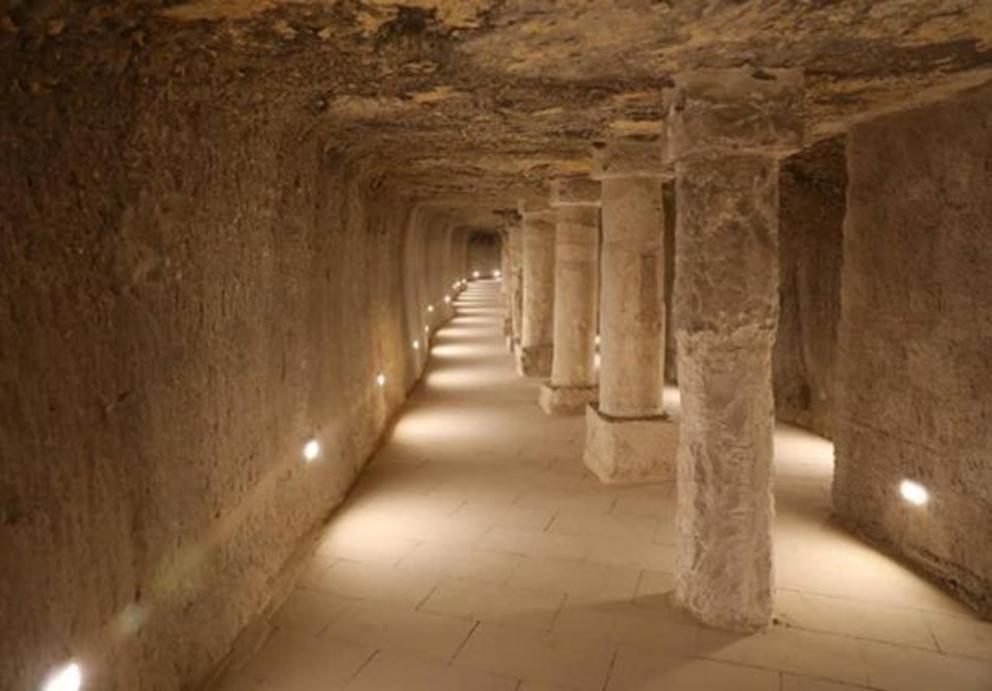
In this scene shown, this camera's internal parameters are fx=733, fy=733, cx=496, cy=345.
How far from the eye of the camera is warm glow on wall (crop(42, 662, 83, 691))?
8.99ft

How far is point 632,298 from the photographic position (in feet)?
24.3

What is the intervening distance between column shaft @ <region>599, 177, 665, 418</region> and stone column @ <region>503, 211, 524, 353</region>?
7.24 m

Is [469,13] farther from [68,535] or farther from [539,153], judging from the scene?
[539,153]

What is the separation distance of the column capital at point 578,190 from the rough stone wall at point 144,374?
4.12 meters

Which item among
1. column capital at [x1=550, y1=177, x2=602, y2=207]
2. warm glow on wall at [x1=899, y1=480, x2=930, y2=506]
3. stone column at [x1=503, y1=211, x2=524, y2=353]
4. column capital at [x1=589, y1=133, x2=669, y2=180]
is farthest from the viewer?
stone column at [x1=503, y1=211, x2=524, y2=353]

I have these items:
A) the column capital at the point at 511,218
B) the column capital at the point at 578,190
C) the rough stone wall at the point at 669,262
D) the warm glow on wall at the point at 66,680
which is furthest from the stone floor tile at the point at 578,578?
the column capital at the point at 511,218

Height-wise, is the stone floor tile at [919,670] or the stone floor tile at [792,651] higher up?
the stone floor tile at [792,651]

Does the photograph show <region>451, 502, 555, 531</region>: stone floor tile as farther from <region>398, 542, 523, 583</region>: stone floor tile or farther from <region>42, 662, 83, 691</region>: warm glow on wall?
<region>42, 662, 83, 691</region>: warm glow on wall

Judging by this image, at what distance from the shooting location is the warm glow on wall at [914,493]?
5.52 m

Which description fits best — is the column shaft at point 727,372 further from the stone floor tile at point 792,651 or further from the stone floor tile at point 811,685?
the stone floor tile at point 811,685

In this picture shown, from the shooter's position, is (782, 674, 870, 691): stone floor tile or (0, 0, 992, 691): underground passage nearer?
(0, 0, 992, 691): underground passage

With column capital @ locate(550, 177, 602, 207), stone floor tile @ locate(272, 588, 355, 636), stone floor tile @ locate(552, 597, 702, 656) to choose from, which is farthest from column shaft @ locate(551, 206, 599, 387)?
stone floor tile @ locate(272, 588, 355, 636)

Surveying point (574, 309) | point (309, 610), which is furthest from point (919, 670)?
point (574, 309)

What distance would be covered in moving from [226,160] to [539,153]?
3.77 m
